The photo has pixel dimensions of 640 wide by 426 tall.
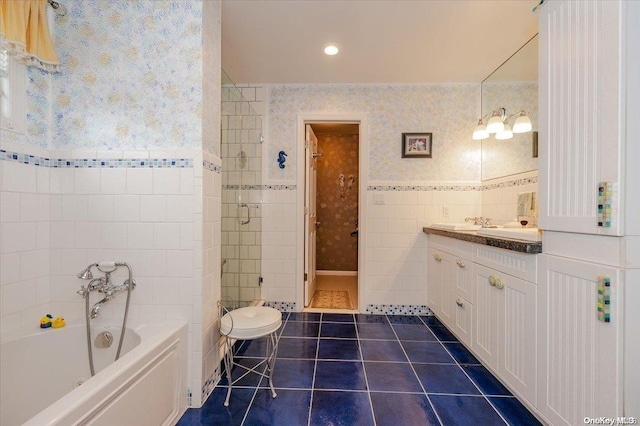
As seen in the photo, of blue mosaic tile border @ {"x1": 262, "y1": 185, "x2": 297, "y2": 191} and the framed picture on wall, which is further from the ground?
the framed picture on wall

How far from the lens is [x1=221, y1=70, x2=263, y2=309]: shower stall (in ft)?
7.71

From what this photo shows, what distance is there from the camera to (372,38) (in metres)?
2.30

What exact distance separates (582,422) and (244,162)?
2721 millimetres

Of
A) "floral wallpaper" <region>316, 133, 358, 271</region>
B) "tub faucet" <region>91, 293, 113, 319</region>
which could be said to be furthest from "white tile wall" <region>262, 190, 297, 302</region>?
"floral wallpaper" <region>316, 133, 358, 271</region>

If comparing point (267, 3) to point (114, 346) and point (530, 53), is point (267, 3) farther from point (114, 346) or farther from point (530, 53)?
point (114, 346)

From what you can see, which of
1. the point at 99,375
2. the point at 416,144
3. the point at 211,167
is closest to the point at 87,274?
the point at 99,375

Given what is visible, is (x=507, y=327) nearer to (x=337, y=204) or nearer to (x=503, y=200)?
(x=503, y=200)

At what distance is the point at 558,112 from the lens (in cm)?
136

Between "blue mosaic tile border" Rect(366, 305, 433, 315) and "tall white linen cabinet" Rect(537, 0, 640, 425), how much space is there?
1615 millimetres

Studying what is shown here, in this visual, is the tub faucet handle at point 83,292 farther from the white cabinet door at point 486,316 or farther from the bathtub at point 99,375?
the white cabinet door at point 486,316

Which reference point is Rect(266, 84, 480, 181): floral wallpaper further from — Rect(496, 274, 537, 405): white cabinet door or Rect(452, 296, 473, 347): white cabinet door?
Rect(496, 274, 537, 405): white cabinet door

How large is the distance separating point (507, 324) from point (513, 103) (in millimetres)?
1858

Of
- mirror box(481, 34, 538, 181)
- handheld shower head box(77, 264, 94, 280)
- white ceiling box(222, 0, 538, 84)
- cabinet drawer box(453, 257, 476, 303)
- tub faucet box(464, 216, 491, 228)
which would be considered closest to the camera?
handheld shower head box(77, 264, 94, 280)

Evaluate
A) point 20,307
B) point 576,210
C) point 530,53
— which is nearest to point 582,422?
point 576,210
